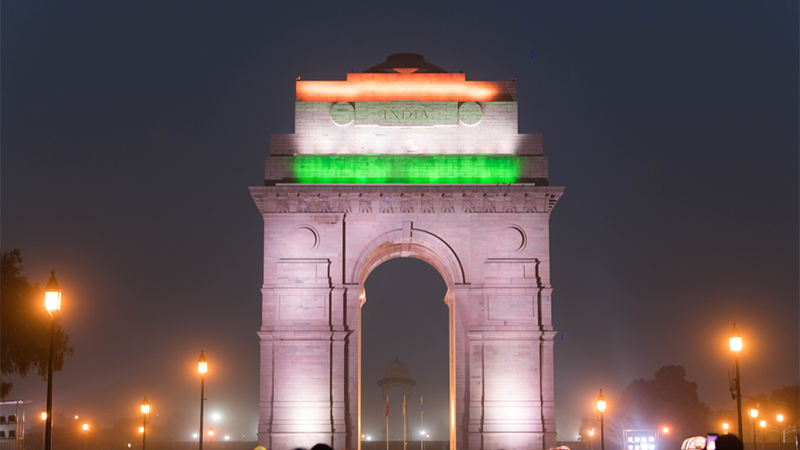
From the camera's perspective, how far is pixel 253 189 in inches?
1462

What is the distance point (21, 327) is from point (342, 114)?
1559 centimetres

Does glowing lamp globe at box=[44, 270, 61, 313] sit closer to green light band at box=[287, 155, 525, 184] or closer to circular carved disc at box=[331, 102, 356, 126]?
green light band at box=[287, 155, 525, 184]

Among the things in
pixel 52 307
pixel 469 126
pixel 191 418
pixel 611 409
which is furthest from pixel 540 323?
pixel 191 418

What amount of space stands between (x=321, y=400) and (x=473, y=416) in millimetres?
6200

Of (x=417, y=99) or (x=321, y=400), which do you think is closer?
(x=321, y=400)

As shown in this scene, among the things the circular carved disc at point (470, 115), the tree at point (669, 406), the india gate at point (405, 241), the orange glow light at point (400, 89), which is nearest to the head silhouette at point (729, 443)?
the india gate at point (405, 241)

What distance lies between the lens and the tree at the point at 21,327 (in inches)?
1303

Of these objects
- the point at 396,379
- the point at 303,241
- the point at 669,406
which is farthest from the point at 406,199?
the point at 669,406

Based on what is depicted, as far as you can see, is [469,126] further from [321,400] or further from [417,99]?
[321,400]

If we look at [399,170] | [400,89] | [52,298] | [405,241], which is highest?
[400,89]

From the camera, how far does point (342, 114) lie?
38.6 metres

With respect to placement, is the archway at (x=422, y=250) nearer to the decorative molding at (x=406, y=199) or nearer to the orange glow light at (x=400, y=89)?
the decorative molding at (x=406, y=199)

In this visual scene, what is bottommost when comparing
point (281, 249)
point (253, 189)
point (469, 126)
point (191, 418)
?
point (191, 418)

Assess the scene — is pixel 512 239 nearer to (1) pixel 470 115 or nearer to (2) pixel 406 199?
(2) pixel 406 199
